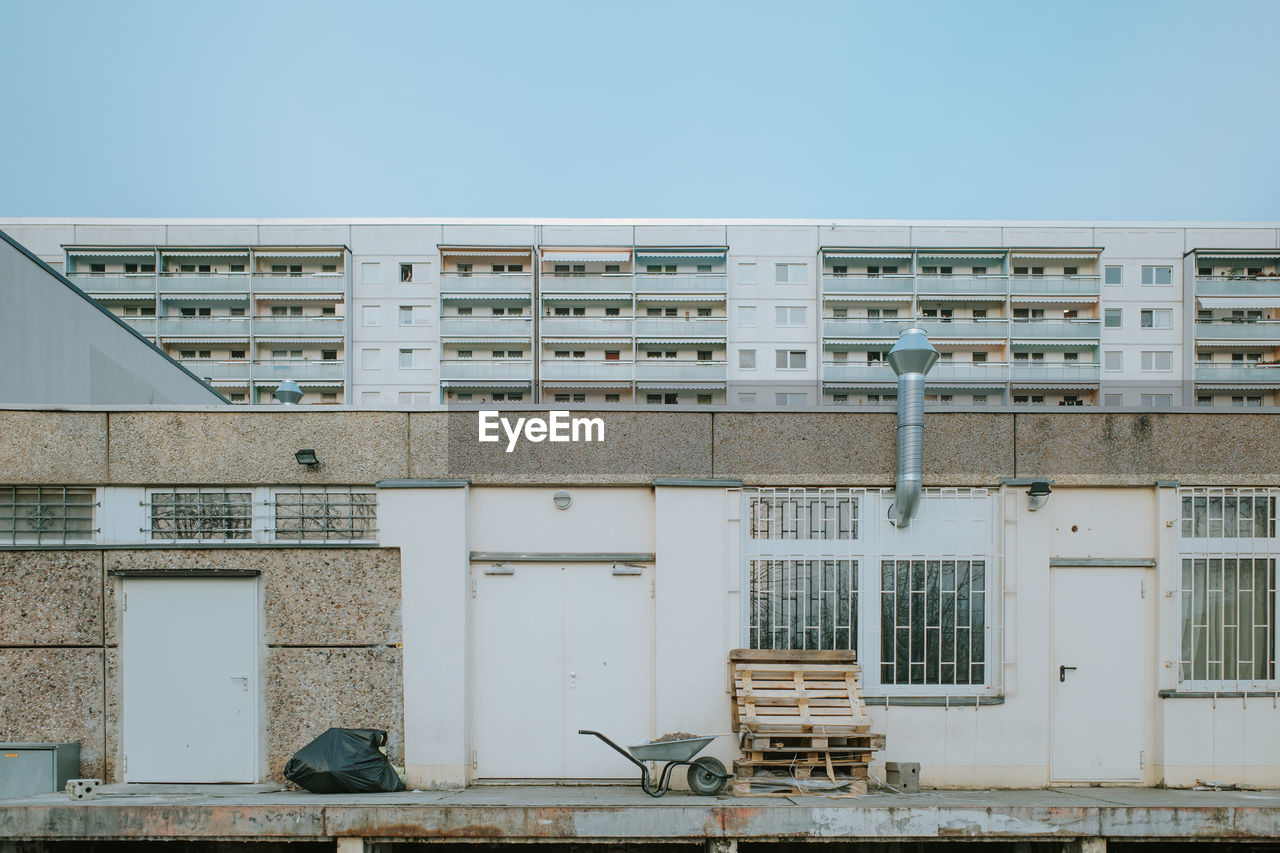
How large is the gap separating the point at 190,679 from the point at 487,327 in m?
34.6

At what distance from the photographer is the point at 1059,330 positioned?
42.2 meters

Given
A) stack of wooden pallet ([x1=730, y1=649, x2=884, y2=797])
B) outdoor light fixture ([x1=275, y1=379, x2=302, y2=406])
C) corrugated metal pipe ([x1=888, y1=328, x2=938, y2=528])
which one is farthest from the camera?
outdoor light fixture ([x1=275, y1=379, x2=302, y2=406])

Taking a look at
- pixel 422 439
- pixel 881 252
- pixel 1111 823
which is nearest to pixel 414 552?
pixel 422 439

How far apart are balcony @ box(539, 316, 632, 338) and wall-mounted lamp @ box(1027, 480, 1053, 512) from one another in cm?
3404

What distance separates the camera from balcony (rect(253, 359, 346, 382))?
4081 cm

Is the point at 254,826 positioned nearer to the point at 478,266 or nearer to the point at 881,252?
the point at 478,266

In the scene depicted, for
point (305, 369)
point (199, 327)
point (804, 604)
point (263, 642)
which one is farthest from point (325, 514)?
point (199, 327)

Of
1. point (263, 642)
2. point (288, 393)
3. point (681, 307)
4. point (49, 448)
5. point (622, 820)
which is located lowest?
point (622, 820)

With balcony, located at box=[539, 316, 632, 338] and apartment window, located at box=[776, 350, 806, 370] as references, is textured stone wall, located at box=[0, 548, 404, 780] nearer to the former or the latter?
balcony, located at box=[539, 316, 632, 338]

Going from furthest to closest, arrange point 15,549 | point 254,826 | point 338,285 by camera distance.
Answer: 1. point 338,285
2. point 15,549
3. point 254,826

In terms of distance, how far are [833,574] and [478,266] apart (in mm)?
38730

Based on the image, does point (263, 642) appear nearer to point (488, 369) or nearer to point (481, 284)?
point (488, 369)

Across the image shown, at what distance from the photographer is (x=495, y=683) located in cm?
795

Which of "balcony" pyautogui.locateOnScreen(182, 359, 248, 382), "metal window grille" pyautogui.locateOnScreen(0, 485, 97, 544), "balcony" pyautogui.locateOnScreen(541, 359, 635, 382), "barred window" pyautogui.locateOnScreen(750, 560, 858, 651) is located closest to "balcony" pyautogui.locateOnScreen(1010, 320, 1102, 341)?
"balcony" pyautogui.locateOnScreen(541, 359, 635, 382)
